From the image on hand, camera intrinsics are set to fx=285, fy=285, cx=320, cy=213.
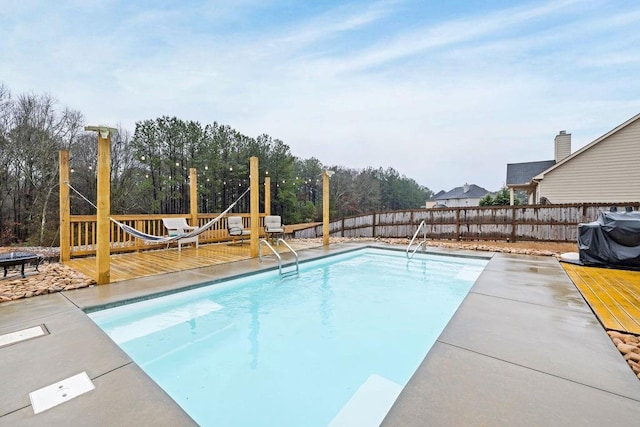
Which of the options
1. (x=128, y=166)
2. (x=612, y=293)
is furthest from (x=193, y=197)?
(x=128, y=166)

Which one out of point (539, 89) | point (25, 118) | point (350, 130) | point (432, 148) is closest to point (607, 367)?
point (539, 89)

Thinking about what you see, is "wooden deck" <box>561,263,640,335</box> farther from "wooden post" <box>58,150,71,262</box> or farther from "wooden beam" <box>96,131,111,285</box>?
"wooden post" <box>58,150,71,262</box>

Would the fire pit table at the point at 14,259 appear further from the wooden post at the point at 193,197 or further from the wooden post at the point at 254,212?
the wooden post at the point at 193,197

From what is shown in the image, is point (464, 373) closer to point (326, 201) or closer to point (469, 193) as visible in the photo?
point (326, 201)

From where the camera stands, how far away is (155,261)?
536cm

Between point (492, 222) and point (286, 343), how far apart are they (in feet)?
27.7

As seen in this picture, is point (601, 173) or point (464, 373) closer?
point (464, 373)

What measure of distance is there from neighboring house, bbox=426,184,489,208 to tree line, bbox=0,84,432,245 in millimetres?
15290

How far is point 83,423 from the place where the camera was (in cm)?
130

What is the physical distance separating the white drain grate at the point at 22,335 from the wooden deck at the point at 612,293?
460cm

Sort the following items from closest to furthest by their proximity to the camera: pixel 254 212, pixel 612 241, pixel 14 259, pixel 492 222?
pixel 14 259, pixel 612 241, pixel 254 212, pixel 492 222

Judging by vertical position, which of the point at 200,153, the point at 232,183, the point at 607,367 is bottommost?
the point at 607,367

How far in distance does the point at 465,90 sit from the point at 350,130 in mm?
7901

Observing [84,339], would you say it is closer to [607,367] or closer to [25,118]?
[607,367]
